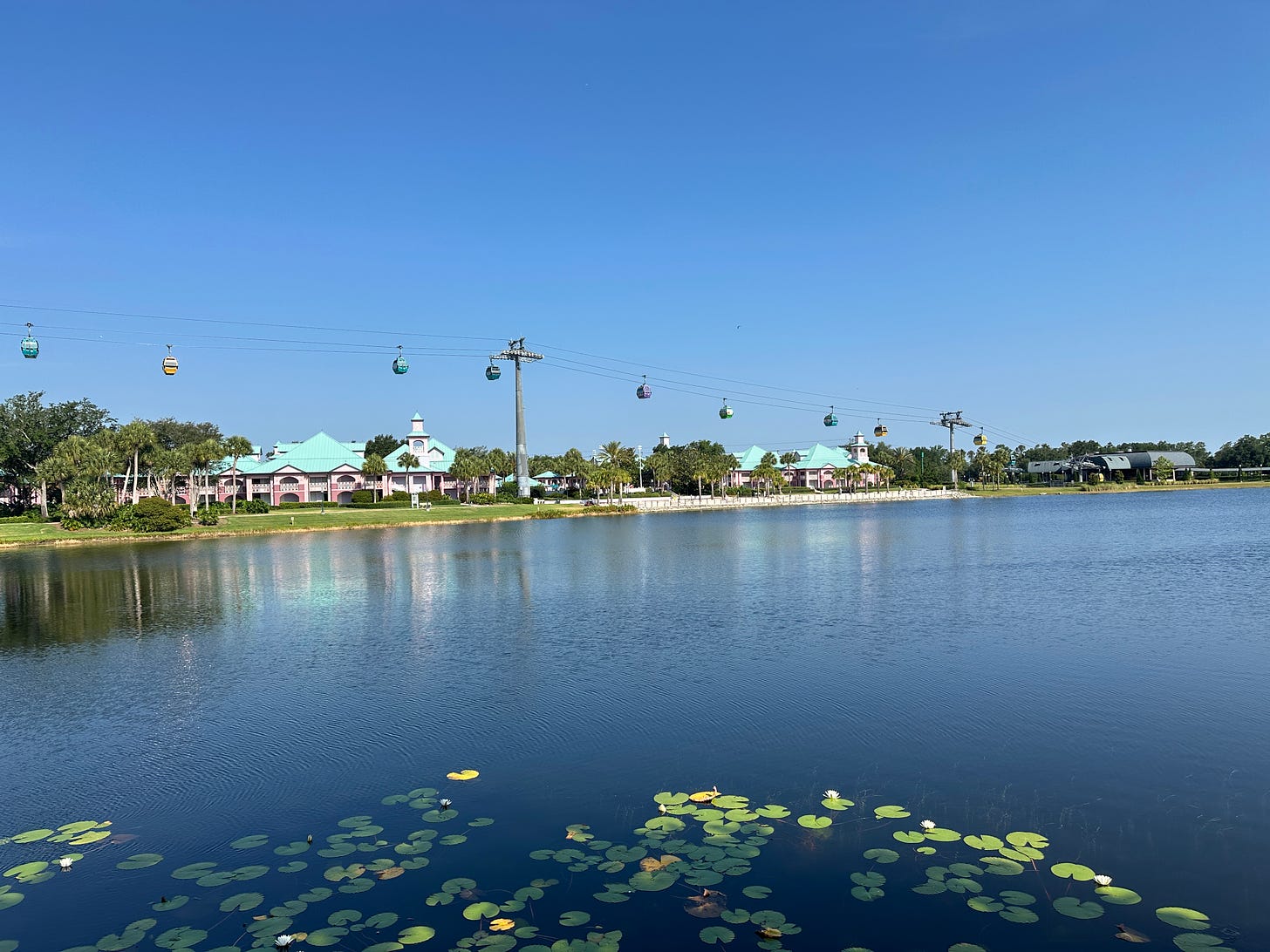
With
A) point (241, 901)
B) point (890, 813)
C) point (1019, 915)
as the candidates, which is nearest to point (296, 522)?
point (241, 901)

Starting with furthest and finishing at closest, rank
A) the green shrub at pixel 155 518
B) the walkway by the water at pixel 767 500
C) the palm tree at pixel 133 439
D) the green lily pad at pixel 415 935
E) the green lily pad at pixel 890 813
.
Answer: the walkway by the water at pixel 767 500, the palm tree at pixel 133 439, the green shrub at pixel 155 518, the green lily pad at pixel 890 813, the green lily pad at pixel 415 935

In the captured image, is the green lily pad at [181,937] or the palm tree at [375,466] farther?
the palm tree at [375,466]

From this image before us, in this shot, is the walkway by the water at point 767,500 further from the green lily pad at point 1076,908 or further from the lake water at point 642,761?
the green lily pad at point 1076,908

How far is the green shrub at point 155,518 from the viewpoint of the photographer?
75125 mm

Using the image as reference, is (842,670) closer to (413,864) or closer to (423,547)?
(413,864)

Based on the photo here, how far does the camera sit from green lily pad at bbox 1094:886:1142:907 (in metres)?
8.35

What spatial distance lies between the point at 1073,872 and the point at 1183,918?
1.08m

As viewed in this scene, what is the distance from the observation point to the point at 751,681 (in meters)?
17.7

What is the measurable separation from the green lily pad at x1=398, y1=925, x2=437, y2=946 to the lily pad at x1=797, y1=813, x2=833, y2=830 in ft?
14.9

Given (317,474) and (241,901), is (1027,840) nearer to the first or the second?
(241,901)

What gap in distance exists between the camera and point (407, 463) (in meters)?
136

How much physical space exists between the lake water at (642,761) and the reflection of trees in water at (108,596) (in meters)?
0.33

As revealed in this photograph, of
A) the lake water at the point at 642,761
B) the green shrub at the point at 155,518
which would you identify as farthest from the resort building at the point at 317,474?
the lake water at the point at 642,761

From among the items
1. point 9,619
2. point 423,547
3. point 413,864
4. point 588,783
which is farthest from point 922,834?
point 423,547
